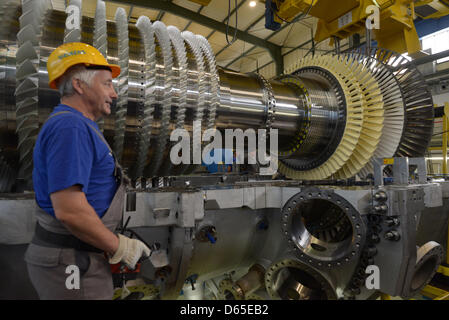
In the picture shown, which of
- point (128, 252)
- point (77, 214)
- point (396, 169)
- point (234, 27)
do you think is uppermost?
point (234, 27)

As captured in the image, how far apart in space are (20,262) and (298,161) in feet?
5.85

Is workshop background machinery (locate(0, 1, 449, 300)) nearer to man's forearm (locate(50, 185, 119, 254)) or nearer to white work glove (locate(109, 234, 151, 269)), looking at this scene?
white work glove (locate(109, 234, 151, 269))

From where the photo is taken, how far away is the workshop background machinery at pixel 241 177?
1.14 meters

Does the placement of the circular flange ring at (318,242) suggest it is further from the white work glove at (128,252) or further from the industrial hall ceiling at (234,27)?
the industrial hall ceiling at (234,27)

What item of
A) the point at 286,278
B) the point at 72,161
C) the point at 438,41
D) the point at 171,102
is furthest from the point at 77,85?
the point at 438,41

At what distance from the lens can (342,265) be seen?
1264 millimetres

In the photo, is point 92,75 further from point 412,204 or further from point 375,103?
point 375,103

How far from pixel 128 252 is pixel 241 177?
1253 mm

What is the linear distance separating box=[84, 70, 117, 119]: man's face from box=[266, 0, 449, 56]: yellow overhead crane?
195cm

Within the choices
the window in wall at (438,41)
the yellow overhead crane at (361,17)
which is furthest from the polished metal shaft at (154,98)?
the window in wall at (438,41)

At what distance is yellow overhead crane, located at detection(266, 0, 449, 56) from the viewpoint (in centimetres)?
232

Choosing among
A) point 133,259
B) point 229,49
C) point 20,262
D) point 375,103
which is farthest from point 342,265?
Result: point 229,49

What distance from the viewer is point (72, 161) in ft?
2.44

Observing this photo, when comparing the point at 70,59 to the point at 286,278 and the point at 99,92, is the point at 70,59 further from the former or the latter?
the point at 286,278
